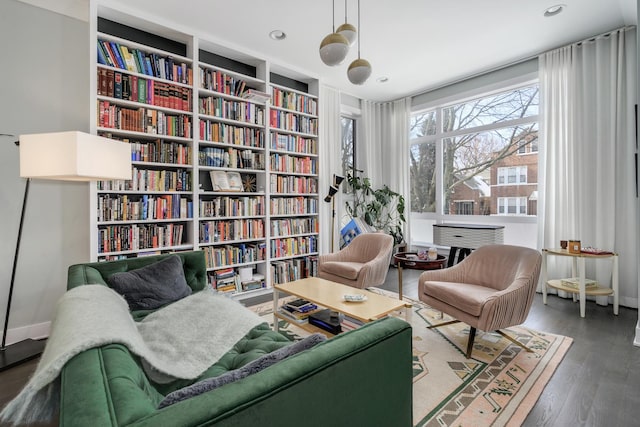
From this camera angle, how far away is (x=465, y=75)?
450 centimetres

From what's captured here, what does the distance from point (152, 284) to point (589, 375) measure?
9.65 ft

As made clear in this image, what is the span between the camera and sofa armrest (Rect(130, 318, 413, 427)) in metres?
0.63

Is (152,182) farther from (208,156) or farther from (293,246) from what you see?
(293,246)

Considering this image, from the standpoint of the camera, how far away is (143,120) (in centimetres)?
309

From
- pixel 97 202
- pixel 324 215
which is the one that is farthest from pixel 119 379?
pixel 324 215

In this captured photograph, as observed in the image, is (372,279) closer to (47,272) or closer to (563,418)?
A: (563,418)

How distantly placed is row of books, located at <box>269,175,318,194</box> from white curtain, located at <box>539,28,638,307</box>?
2.91m

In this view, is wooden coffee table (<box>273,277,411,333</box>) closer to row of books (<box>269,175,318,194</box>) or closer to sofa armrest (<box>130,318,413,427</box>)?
sofa armrest (<box>130,318,413,427</box>)

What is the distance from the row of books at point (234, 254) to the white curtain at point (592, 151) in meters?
3.45

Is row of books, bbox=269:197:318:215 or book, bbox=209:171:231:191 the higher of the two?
book, bbox=209:171:231:191

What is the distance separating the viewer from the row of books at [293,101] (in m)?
4.12

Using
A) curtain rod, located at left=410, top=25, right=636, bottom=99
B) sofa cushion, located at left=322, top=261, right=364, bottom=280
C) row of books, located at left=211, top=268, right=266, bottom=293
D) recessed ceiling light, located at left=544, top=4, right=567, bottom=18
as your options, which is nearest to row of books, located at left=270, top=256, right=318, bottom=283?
row of books, located at left=211, top=268, right=266, bottom=293

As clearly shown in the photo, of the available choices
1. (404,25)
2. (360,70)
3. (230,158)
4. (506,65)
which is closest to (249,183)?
(230,158)

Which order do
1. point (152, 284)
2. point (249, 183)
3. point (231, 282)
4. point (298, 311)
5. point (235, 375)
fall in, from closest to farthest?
point (235, 375), point (152, 284), point (298, 311), point (231, 282), point (249, 183)
